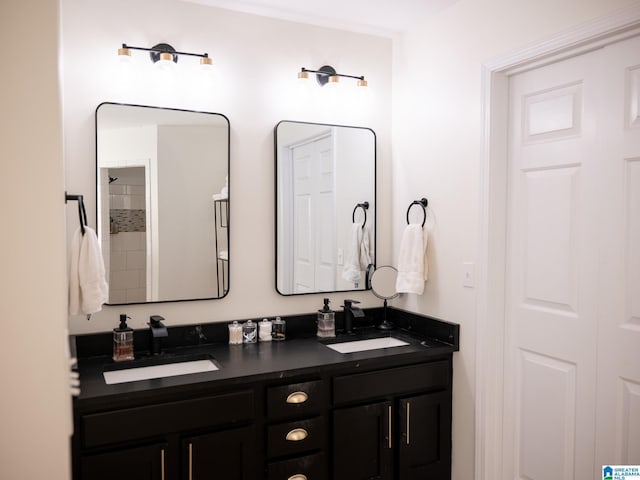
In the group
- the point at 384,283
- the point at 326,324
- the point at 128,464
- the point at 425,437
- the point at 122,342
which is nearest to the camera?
the point at 128,464

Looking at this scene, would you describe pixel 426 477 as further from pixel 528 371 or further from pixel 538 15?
pixel 538 15

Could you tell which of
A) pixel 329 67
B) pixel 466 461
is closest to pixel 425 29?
pixel 329 67

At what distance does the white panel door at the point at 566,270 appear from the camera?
1979 millimetres

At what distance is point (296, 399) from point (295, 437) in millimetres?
160

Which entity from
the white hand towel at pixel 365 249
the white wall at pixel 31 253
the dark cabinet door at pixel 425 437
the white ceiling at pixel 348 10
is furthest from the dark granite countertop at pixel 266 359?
the white ceiling at pixel 348 10

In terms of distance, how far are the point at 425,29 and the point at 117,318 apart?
2.13 m

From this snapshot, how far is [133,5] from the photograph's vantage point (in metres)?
2.43

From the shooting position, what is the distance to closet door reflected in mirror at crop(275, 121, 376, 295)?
109 inches

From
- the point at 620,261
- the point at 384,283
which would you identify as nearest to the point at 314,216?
the point at 384,283

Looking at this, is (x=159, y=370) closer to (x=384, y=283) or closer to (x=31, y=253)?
(x=31, y=253)

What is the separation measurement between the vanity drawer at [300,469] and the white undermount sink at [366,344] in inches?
22.5

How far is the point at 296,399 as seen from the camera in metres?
2.21

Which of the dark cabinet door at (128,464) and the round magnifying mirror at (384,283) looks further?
the round magnifying mirror at (384,283)

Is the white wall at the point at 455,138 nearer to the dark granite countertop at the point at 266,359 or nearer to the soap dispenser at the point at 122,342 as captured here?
the dark granite countertop at the point at 266,359
